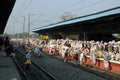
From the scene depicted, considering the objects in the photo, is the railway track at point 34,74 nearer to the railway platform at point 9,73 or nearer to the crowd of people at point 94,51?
the railway platform at point 9,73

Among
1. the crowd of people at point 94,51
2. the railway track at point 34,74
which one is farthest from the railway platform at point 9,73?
the crowd of people at point 94,51

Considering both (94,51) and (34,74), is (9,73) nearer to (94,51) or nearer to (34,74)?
(34,74)

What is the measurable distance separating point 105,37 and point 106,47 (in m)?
20.1

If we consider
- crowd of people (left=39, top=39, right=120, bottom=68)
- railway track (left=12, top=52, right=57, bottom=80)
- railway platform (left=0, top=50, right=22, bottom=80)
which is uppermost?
crowd of people (left=39, top=39, right=120, bottom=68)

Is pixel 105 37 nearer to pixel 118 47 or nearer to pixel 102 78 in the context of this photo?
pixel 118 47

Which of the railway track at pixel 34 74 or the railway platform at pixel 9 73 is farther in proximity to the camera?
the railway track at pixel 34 74

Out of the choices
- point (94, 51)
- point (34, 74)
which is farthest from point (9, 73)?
point (94, 51)

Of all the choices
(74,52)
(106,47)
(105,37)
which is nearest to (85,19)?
(74,52)

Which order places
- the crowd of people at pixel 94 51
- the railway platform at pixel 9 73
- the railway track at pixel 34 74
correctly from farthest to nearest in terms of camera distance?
the crowd of people at pixel 94 51 < the railway track at pixel 34 74 < the railway platform at pixel 9 73

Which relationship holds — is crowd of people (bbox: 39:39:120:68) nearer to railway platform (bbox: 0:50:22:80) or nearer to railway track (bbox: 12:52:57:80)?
railway track (bbox: 12:52:57:80)

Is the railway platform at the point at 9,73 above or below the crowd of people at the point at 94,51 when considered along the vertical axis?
below

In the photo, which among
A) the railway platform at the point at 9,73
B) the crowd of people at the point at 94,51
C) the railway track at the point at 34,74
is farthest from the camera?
the crowd of people at the point at 94,51

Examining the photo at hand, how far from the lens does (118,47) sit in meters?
22.8

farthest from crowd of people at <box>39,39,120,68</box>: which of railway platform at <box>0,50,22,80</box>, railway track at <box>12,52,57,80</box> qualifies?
railway platform at <box>0,50,22,80</box>
